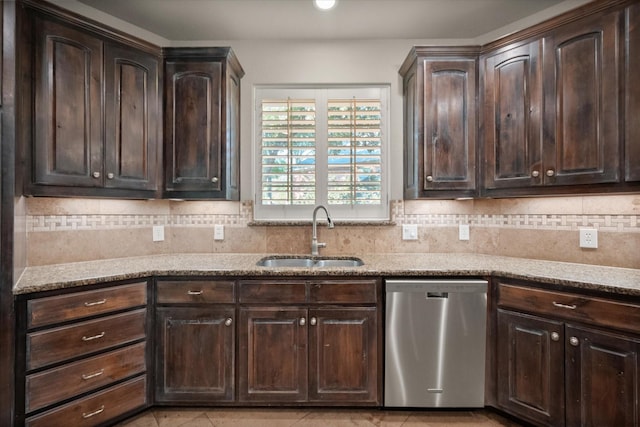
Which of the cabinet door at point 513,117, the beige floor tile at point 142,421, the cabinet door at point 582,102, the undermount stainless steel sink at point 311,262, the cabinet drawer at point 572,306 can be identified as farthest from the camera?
the undermount stainless steel sink at point 311,262

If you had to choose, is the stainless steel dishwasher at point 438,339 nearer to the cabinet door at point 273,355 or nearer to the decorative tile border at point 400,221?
the cabinet door at point 273,355

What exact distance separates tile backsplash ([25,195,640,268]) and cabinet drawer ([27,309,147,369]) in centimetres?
70

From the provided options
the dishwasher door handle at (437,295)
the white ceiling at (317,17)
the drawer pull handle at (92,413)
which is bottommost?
the drawer pull handle at (92,413)

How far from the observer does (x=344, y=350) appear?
6.00ft

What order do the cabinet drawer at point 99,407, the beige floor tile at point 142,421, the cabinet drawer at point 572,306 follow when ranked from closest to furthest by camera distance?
1. the cabinet drawer at point 572,306
2. the cabinet drawer at point 99,407
3. the beige floor tile at point 142,421

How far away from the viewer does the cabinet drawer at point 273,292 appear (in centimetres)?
183

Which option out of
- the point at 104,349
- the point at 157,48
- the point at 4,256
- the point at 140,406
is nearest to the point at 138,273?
the point at 104,349

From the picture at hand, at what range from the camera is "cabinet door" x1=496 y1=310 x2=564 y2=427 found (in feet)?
5.18

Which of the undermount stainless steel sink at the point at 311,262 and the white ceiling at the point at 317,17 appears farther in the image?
the undermount stainless steel sink at the point at 311,262

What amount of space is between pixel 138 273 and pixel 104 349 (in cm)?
44

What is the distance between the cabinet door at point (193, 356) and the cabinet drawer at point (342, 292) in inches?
21.2

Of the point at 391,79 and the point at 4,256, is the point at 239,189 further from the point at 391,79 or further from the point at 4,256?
the point at 391,79

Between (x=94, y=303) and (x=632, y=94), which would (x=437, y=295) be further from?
(x=94, y=303)

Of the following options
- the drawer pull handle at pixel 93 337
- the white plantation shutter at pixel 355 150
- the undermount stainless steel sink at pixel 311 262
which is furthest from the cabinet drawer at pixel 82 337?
the white plantation shutter at pixel 355 150
